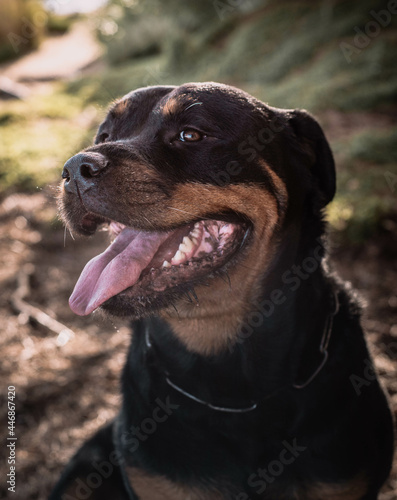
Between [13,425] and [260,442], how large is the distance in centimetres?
206

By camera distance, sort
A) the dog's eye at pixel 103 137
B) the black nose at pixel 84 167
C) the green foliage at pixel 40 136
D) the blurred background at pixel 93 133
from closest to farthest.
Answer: the black nose at pixel 84 167
the dog's eye at pixel 103 137
the blurred background at pixel 93 133
the green foliage at pixel 40 136

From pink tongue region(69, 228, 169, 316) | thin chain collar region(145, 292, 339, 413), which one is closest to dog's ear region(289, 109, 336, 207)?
thin chain collar region(145, 292, 339, 413)

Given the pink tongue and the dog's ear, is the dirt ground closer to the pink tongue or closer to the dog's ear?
the pink tongue

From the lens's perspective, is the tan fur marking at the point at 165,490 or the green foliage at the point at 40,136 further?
the green foliage at the point at 40,136

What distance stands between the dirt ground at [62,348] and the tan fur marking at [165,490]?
0.72 metres

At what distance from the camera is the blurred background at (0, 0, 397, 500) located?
366 centimetres

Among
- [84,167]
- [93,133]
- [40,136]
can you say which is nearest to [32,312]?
[84,167]

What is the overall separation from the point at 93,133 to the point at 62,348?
7.51 metres

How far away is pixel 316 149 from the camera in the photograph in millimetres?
2455

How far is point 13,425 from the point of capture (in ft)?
11.2

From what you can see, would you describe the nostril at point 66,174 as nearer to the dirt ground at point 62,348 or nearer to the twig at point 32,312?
the dirt ground at point 62,348

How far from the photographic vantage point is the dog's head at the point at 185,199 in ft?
6.52

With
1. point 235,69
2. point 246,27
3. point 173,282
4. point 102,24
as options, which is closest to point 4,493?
point 173,282

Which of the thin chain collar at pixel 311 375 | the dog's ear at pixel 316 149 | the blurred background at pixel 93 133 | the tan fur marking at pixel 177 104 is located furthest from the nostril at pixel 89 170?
the dog's ear at pixel 316 149
